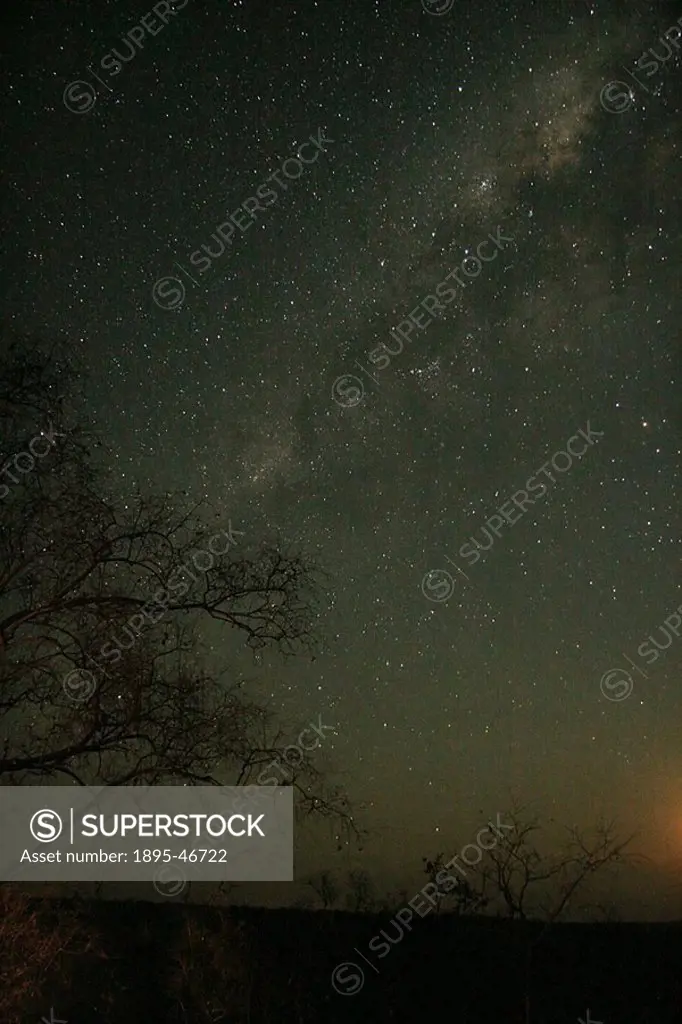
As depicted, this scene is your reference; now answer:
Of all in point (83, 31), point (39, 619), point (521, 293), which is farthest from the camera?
point (521, 293)

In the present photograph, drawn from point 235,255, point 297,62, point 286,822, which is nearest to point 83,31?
point 297,62

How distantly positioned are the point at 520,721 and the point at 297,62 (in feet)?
11.6

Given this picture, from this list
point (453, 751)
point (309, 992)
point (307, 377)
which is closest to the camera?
point (307, 377)

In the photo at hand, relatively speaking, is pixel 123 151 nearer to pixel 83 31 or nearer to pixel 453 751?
pixel 83 31

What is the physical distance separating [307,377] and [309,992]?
380cm

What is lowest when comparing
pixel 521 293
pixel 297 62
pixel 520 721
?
pixel 520 721

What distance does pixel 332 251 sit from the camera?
184 inches

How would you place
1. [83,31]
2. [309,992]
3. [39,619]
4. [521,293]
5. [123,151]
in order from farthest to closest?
[309,992]
[521,293]
[123,151]
[83,31]
[39,619]

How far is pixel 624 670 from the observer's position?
4.77m

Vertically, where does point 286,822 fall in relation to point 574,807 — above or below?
below

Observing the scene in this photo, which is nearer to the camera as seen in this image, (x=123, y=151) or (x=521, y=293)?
(x=123, y=151)

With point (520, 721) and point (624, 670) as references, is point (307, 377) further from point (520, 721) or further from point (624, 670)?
→ point (520, 721)

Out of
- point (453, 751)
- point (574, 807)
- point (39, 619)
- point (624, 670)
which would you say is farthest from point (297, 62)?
point (574, 807)

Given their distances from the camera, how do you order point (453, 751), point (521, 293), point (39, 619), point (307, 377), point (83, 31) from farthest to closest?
point (453, 751), point (521, 293), point (307, 377), point (83, 31), point (39, 619)
